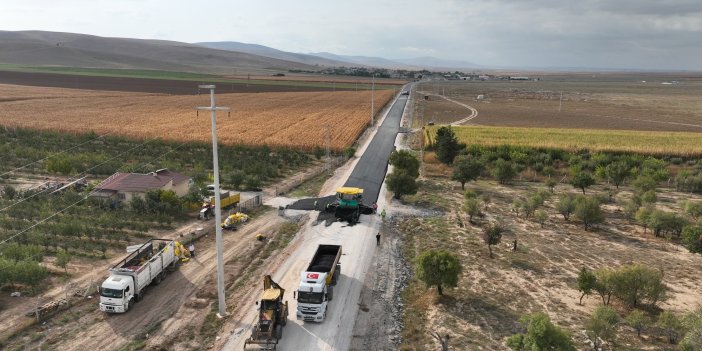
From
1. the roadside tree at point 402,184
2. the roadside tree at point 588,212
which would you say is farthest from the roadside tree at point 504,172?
the roadside tree at point 588,212

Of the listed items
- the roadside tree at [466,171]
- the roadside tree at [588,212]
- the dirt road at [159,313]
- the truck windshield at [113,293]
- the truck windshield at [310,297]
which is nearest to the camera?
the dirt road at [159,313]

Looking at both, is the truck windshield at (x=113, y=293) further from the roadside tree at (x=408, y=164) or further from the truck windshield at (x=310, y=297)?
the roadside tree at (x=408, y=164)

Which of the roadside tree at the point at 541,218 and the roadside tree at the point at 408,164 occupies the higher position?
the roadside tree at the point at 408,164

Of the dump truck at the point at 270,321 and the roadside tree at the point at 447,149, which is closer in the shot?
the dump truck at the point at 270,321

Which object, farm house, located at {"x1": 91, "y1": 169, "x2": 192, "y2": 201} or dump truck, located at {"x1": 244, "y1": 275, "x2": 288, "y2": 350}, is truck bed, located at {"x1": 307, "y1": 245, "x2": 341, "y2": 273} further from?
farm house, located at {"x1": 91, "y1": 169, "x2": 192, "y2": 201}

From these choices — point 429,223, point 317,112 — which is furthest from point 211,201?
point 317,112

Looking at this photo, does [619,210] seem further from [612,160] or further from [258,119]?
[258,119]

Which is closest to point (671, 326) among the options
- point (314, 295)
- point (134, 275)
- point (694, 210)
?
point (314, 295)
